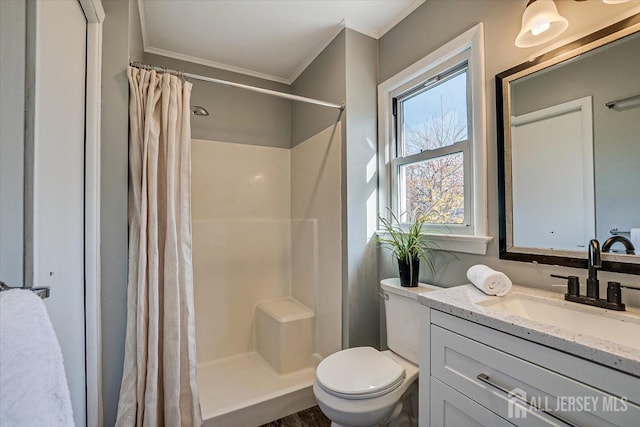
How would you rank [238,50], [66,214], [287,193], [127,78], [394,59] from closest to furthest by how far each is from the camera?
[66,214]
[127,78]
[394,59]
[238,50]
[287,193]

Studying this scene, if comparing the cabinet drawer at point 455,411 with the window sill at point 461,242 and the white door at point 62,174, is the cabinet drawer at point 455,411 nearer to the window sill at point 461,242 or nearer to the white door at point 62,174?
the window sill at point 461,242

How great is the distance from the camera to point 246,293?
7.98ft

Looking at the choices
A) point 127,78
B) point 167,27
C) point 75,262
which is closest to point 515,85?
point 127,78

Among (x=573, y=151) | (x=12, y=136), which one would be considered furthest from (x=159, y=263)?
(x=573, y=151)

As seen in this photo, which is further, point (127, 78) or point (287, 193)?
point (287, 193)

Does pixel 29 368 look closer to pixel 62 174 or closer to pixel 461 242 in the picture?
pixel 62 174

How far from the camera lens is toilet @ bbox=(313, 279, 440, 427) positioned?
122 centimetres

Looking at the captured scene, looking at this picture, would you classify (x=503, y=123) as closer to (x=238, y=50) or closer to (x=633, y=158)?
(x=633, y=158)

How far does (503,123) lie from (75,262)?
1927 millimetres

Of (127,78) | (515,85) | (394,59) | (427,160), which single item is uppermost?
(394,59)

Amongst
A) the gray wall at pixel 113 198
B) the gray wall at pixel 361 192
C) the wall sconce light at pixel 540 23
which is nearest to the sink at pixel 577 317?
the gray wall at pixel 361 192

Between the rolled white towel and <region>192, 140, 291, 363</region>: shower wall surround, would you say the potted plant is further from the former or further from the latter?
<region>192, 140, 291, 363</region>: shower wall surround

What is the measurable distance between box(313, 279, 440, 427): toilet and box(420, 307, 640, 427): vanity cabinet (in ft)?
0.69

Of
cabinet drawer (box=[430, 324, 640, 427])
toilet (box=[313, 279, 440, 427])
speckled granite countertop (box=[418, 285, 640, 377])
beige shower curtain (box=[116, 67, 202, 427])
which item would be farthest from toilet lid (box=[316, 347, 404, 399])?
beige shower curtain (box=[116, 67, 202, 427])
